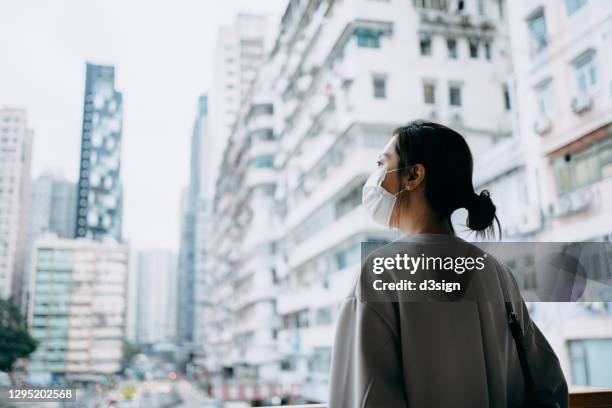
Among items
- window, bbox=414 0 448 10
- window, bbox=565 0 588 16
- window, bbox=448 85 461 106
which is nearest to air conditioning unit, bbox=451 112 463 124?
window, bbox=448 85 461 106

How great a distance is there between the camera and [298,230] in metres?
10.1

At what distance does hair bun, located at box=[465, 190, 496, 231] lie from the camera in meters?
1.16

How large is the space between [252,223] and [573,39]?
957cm

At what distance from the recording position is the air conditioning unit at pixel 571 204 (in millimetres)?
3904

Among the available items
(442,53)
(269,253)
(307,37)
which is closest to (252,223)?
(269,253)

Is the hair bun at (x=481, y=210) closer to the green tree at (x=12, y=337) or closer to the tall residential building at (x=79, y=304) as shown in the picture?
the tall residential building at (x=79, y=304)

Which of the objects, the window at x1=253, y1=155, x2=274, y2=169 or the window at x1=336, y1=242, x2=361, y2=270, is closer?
the window at x1=336, y1=242, x2=361, y2=270

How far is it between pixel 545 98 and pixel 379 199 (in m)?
3.80

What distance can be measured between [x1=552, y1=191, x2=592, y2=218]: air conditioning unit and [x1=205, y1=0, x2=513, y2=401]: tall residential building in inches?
45.6

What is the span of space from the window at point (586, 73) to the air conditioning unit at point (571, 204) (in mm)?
697

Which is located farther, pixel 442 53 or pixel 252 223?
pixel 252 223

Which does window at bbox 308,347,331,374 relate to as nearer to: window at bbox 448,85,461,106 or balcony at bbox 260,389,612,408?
window at bbox 448,85,461,106

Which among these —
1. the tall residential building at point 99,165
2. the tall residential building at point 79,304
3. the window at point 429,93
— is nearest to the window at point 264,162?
the window at point 429,93

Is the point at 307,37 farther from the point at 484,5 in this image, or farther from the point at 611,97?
the point at 611,97
